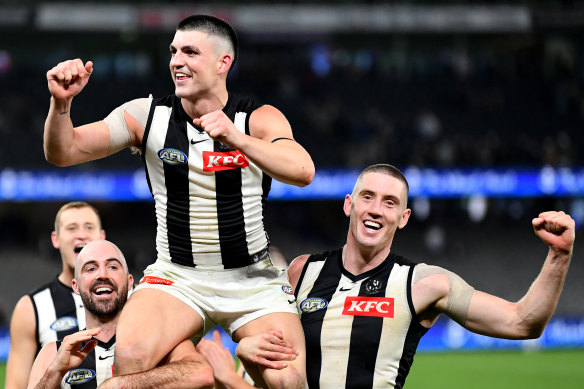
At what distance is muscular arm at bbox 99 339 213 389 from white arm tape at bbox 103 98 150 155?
109 cm

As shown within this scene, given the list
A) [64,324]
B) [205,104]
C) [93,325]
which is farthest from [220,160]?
[64,324]

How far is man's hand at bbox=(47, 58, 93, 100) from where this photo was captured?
4.13 metres

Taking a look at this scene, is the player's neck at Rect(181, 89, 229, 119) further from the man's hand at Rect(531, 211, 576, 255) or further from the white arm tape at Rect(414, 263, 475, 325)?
the man's hand at Rect(531, 211, 576, 255)

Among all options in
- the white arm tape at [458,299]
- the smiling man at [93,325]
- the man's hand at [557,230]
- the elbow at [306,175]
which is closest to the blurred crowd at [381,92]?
the smiling man at [93,325]

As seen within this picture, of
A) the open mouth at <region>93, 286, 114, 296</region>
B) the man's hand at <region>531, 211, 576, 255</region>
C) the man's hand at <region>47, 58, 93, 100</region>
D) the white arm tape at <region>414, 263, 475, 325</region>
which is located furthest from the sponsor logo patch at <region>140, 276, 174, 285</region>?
the man's hand at <region>531, 211, 576, 255</region>

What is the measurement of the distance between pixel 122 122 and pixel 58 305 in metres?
2.27

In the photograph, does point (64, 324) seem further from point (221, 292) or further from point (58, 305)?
point (221, 292)

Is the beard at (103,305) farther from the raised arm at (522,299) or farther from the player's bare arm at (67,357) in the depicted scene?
the raised arm at (522,299)

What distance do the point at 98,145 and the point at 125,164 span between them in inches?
525

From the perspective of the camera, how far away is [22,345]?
20.4ft

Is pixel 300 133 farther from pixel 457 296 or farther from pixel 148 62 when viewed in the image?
pixel 457 296

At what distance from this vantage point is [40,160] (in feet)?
59.1

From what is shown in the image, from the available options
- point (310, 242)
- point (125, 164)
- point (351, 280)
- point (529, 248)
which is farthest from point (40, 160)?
point (351, 280)

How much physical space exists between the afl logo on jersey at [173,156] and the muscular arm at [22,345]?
2248 millimetres
